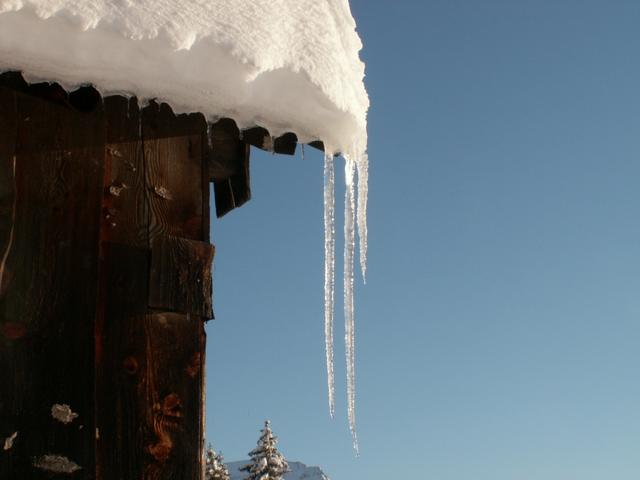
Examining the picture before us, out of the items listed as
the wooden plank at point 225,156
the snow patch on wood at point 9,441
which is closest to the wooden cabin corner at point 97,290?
the snow patch on wood at point 9,441

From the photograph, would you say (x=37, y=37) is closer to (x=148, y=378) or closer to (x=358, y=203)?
(x=148, y=378)

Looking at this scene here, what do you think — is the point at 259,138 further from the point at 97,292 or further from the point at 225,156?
the point at 97,292

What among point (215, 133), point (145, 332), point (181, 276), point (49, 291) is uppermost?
point (215, 133)

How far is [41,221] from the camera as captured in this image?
341 centimetres

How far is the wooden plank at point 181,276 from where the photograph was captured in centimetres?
358

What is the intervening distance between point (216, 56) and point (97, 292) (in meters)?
1.07

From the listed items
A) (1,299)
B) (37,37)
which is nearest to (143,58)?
(37,37)

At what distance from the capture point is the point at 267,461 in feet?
77.9

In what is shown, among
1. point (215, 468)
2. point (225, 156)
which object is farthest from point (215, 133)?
point (215, 468)

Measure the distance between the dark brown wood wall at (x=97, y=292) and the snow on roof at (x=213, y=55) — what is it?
44 cm

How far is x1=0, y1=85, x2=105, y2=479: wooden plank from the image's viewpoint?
3.19 meters

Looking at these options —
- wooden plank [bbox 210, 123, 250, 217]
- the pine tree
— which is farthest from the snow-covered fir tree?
wooden plank [bbox 210, 123, 250, 217]

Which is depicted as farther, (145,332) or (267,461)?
(267,461)

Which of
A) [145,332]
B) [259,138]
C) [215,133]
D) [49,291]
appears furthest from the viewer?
[215,133]
